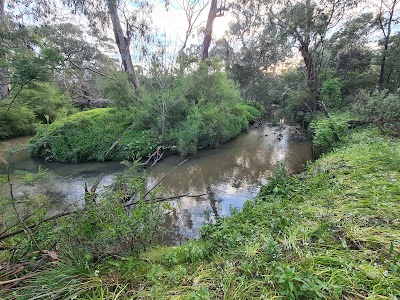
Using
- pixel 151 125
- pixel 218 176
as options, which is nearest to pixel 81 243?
pixel 218 176

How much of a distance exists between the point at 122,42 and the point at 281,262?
38.2ft

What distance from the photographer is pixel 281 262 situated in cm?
178

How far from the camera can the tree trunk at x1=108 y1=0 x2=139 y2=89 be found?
9.77 m

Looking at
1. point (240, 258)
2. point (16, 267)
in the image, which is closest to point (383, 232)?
point (240, 258)

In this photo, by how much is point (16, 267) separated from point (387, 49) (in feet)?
51.6

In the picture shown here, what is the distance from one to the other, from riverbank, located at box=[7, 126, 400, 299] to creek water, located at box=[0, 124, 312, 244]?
4.79 ft

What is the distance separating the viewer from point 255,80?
22.5m

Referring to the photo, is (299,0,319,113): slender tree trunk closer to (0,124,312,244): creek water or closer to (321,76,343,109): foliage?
(321,76,343,109): foliage

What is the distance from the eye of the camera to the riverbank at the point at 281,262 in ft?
4.85

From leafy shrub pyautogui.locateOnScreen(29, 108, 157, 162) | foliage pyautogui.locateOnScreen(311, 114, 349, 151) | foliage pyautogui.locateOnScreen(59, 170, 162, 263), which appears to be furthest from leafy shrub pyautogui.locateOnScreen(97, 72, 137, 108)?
foliage pyautogui.locateOnScreen(59, 170, 162, 263)

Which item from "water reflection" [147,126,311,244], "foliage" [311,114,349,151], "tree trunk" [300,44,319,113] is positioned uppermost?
"tree trunk" [300,44,319,113]

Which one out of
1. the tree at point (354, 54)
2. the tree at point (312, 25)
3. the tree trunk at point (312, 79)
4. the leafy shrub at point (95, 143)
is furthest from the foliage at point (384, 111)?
the leafy shrub at point (95, 143)

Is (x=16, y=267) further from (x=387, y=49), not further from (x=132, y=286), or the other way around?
(x=387, y=49)

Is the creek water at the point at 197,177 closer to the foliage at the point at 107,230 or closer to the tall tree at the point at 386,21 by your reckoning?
the foliage at the point at 107,230
